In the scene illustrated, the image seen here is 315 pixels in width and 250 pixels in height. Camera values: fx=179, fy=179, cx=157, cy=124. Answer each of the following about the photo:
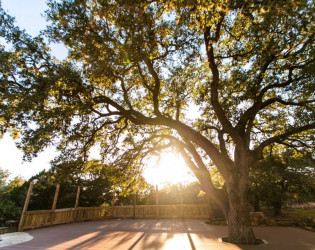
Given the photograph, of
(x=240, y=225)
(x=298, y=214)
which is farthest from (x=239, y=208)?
(x=298, y=214)

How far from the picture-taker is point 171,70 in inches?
258

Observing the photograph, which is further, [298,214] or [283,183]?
[298,214]

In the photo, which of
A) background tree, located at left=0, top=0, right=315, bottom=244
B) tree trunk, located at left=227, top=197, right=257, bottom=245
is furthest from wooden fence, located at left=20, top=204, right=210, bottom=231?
tree trunk, located at left=227, top=197, right=257, bottom=245

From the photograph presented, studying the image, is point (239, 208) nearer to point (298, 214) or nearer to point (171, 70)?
point (171, 70)

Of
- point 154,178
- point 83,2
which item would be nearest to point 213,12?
point 83,2

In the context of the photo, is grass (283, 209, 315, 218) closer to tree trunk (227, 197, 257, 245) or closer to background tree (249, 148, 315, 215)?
background tree (249, 148, 315, 215)

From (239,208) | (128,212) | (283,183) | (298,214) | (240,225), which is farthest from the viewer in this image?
(298,214)

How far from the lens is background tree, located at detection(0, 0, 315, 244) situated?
3977mm

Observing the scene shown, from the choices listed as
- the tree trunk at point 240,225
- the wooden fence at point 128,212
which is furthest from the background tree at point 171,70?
the wooden fence at point 128,212

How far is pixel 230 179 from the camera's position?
5711mm

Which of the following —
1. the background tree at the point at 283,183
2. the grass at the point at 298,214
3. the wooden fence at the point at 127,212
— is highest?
the background tree at the point at 283,183

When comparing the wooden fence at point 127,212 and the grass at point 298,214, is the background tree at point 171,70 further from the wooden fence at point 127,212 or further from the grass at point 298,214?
the grass at point 298,214

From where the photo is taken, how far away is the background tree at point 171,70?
3.98 metres

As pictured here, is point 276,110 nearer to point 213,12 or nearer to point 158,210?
point 213,12
